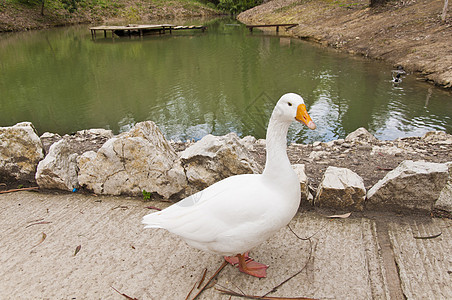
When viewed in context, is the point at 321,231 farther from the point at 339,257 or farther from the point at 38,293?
the point at 38,293

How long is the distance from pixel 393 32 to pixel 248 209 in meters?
13.7

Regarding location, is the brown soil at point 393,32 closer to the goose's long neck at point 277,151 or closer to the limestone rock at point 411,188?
the limestone rock at point 411,188

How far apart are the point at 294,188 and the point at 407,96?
7671mm

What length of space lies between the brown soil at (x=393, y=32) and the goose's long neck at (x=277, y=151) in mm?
8426

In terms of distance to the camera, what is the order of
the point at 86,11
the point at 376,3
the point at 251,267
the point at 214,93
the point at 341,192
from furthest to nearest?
the point at 86,11 → the point at 376,3 → the point at 214,93 → the point at 341,192 → the point at 251,267

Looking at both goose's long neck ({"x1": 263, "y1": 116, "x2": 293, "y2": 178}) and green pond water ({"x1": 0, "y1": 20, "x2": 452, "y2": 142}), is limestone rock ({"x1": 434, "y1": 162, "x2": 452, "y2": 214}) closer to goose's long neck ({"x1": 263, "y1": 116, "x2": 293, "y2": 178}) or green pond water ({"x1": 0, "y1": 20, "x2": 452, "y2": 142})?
goose's long neck ({"x1": 263, "y1": 116, "x2": 293, "y2": 178})

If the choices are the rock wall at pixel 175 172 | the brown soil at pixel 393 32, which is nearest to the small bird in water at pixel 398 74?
the brown soil at pixel 393 32

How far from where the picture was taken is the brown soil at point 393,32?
9.71 meters

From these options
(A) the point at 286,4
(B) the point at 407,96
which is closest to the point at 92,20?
(A) the point at 286,4

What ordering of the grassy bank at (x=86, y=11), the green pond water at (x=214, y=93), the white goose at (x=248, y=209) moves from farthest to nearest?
the grassy bank at (x=86, y=11), the green pond water at (x=214, y=93), the white goose at (x=248, y=209)

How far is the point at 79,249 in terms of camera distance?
2.51 m

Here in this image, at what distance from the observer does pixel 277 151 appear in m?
2.11

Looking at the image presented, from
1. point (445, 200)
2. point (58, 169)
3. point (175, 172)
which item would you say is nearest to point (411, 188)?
point (445, 200)

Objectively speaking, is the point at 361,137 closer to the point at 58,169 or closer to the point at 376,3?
→ the point at 58,169
